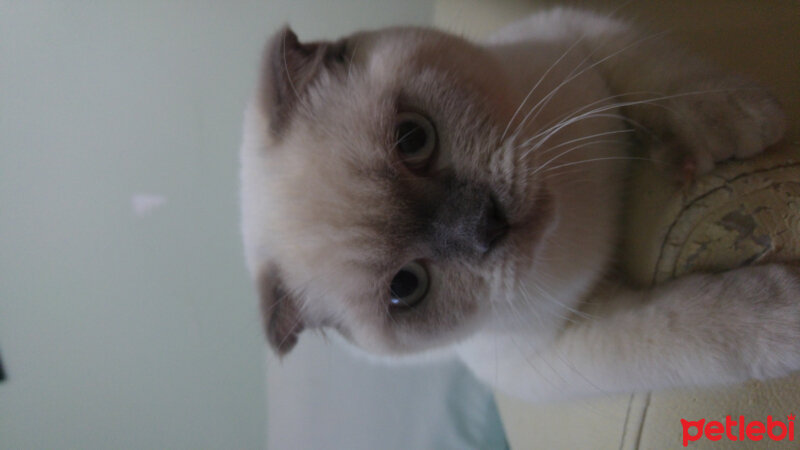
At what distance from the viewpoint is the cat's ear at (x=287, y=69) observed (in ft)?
3.11

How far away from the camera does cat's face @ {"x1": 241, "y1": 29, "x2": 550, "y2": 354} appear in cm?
79

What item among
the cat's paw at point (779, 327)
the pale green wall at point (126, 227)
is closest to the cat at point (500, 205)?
the cat's paw at point (779, 327)

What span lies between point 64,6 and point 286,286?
122 centimetres

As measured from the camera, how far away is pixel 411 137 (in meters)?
0.85

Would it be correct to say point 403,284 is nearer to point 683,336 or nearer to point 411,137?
point 411,137

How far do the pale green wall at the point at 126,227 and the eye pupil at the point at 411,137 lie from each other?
35.6 inches

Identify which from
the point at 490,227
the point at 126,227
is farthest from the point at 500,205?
the point at 126,227

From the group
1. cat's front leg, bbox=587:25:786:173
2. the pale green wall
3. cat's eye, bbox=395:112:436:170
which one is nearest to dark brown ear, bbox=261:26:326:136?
cat's eye, bbox=395:112:436:170

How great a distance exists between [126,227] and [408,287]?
123cm

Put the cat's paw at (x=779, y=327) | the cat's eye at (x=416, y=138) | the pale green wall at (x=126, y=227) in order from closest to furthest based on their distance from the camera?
the cat's paw at (x=779, y=327) < the cat's eye at (x=416, y=138) < the pale green wall at (x=126, y=227)

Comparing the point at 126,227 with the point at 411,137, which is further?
the point at 126,227

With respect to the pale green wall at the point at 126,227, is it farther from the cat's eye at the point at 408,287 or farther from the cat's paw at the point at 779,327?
the cat's paw at the point at 779,327

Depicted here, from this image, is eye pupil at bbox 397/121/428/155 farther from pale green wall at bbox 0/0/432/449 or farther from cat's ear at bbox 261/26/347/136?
pale green wall at bbox 0/0/432/449

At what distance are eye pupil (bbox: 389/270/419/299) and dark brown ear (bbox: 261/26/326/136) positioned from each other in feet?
1.16
